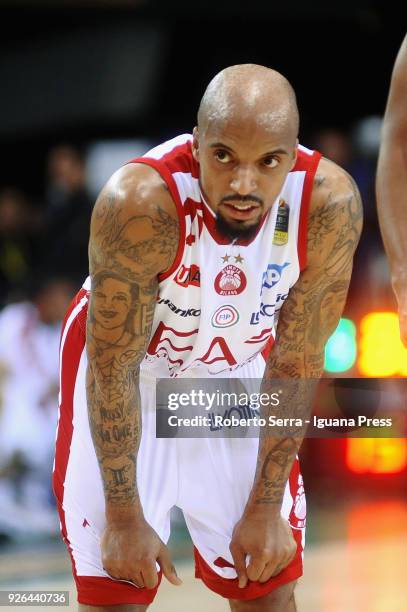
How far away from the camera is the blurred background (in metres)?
5.66

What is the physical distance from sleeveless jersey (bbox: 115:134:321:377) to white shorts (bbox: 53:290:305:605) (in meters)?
0.29

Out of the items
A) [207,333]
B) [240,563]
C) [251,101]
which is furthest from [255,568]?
[251,101]

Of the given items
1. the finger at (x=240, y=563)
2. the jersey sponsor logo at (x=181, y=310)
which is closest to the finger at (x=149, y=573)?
the finger at (x=240, y=563)

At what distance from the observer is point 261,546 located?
10.7 feet

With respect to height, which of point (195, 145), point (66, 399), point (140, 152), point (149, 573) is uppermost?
point (140, 152)

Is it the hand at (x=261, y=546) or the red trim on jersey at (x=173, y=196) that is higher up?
the red trim on jersey at (x=173, y=196)

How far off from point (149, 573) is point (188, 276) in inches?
33.5

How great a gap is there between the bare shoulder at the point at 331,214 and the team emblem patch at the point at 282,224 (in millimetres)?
63

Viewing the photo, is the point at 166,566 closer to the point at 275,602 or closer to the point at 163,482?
the point at 163,482

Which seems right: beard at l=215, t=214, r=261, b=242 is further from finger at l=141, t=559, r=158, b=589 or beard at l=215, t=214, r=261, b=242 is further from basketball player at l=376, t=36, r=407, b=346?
finger at l=141, t=559, r=158, b=589

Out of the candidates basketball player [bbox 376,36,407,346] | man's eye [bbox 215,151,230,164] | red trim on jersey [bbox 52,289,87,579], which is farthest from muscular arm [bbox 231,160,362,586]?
red trim on jersey [bbox 52,289,87,579]

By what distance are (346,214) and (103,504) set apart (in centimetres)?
109

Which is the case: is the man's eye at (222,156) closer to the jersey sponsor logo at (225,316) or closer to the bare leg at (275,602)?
the jersey sponsor logo at (225,316)

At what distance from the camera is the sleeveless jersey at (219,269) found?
9.86 ft
